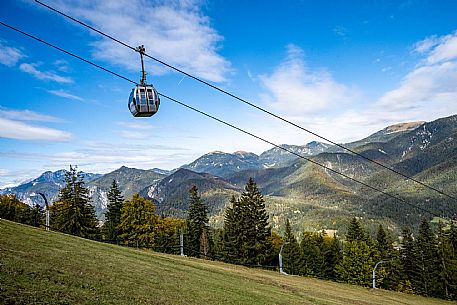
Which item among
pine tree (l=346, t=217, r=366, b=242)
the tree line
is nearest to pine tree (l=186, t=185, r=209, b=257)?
the tree line

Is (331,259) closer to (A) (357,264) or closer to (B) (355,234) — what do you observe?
(B) (355,234)

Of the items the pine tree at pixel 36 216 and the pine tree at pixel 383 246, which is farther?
the pine tree at pixel 383 246

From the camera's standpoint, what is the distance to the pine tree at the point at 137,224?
60.5 meters

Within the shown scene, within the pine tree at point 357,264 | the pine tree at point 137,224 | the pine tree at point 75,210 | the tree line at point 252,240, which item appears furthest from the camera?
the pine tree at point 357,264

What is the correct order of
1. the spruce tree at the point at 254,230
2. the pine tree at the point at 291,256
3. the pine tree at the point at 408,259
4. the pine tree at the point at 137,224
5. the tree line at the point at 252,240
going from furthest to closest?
1. the pine tree at the point at 408,259
2. the pine tree at the point at 291,256
3. the spruce tree at the point at 254,230
4. the pine tree at the point at 137,224
5. the tree line at the point at 252,240

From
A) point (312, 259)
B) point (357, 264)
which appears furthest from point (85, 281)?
point (312, 259)

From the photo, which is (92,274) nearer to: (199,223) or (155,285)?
(155,285)

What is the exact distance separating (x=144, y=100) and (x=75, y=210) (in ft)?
156

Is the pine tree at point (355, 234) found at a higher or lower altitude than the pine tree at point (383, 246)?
higher

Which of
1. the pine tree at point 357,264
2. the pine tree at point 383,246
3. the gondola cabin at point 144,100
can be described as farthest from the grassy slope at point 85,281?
the pine tree at point 383,246

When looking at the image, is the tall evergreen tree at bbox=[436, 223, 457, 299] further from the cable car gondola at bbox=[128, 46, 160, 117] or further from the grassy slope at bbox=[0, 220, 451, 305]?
the cable car gondola at bbox=[128, 46, 160, 117]

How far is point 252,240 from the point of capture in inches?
2472

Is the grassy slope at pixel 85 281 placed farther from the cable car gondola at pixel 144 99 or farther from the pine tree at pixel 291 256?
the pine tree at pixel 291 256

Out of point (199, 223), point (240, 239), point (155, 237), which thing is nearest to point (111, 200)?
point (155, 237)
